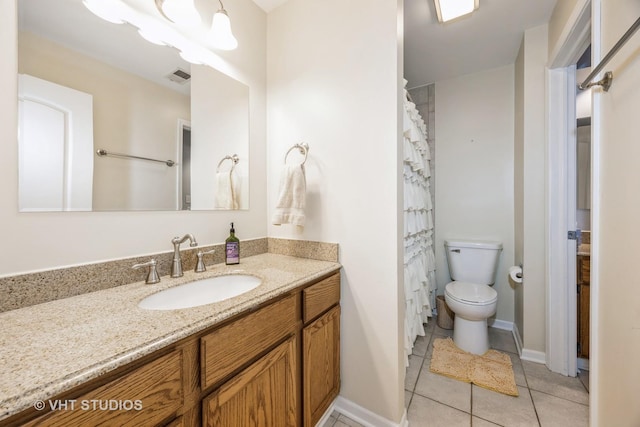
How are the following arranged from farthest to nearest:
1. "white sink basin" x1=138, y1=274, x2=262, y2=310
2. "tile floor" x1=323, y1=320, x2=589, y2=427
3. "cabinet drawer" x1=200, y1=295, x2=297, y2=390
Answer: "tile floor" x1=323, y1=320, x2=589, y2=427, "white sink basin" x1=138, y1=274, x2=262, y2=310, "cabinet drawer" x1=200, y1=295, x2=297, y2=390

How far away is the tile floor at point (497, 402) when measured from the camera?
131 centimetres

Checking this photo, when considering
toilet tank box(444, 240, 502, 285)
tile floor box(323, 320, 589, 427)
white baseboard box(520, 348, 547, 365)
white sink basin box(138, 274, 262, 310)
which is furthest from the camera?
toilet tank box(444, 240, 502, 285)

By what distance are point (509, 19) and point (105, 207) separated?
8.83 ft

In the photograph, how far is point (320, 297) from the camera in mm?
1176

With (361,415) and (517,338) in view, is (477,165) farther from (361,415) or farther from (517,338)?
(361,415)

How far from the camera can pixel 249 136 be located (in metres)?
1.55

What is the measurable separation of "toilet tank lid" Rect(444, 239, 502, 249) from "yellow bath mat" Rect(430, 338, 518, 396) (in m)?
0.84

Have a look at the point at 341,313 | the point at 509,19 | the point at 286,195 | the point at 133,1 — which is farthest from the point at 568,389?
the point at 133,1

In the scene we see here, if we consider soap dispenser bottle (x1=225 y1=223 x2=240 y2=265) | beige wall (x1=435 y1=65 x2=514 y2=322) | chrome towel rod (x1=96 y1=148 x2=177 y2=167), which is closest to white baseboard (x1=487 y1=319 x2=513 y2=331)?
beige wall (x1=435 y1=65 x2=514 y2=322)

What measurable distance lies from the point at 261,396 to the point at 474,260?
212cm

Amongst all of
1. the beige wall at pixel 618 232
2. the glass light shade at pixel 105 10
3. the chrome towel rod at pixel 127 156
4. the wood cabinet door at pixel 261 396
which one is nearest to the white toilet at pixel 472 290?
the beige wall at pixel 618 232

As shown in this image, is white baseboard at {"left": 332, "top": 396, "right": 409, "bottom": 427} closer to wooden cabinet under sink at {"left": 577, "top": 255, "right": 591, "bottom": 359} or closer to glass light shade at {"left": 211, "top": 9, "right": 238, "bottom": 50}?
wooden cabinet under sink at {"left": 577, "top": 255, "right": 591, "bottom": 359}

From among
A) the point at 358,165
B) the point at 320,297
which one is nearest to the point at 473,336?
the point at 320,297

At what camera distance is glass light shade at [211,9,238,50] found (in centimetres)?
123
